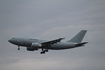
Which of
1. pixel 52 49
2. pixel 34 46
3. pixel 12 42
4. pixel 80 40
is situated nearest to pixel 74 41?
pixel 80 40

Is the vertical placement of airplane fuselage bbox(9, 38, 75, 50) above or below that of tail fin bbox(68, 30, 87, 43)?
below

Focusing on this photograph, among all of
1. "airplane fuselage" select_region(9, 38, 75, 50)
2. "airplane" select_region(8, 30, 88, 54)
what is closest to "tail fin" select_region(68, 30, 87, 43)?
"airplane" select_region(8, 30, 88, 54)

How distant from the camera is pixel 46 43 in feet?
235

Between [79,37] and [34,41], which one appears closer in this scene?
[34,41]

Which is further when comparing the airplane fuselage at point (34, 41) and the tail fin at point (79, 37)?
the tail fin at point (79, 37)

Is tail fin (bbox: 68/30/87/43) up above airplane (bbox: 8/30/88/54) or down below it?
above

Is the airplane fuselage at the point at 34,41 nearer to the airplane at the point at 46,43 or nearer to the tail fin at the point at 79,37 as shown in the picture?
the airplane at the point at 46,43

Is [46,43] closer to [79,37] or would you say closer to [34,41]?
[34,41]

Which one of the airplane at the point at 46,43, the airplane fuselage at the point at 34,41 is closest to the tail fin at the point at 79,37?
the airplane at the point at 46,43

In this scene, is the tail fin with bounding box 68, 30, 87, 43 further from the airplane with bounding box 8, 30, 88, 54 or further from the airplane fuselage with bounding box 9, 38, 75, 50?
the airplane fuselage with bounding box 9, 38, 75, 50

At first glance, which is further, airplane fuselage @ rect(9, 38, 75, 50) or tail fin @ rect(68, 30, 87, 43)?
tail fin @ rect(68, 30, 87, 43)

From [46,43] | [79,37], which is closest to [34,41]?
→ [46,43]

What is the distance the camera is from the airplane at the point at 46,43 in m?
70.8

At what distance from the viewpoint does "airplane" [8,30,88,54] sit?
232 ft
